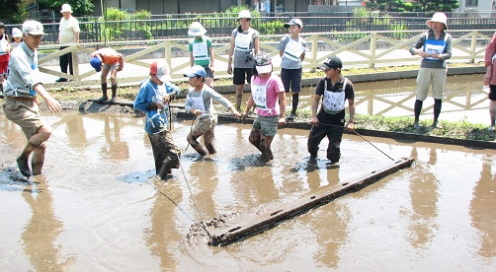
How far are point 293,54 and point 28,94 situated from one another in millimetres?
5014

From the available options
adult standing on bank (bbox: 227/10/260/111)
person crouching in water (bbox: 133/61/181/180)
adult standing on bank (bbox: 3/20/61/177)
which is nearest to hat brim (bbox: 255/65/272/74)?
person crouching in water (bbox: 133/61/181/180)

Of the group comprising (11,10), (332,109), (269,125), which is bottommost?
(269,125)

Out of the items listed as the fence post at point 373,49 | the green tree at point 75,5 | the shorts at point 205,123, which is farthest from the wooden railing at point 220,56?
the shorts at point 205,123

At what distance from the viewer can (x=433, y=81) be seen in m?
9.30

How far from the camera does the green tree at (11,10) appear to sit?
849 inches

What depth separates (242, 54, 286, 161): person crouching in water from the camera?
7492 mm

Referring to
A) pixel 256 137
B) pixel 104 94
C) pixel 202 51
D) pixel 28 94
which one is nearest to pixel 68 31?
pixel 104 94

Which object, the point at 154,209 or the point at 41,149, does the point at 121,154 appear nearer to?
the point at 41,149

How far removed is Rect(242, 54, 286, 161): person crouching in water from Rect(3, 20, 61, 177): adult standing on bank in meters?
2.74

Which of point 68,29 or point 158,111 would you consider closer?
point 158,111

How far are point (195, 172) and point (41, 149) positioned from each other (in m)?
2.12

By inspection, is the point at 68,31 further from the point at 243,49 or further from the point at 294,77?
the point at 294,77

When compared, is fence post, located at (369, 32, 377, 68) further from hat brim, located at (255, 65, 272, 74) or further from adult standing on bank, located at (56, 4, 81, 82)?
hat brim, located at (255, 65, 272, 74)

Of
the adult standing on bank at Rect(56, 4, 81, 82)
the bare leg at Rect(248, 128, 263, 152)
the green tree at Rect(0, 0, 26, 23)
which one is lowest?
the bare leg at Rect(248, 128, 263, 152)
